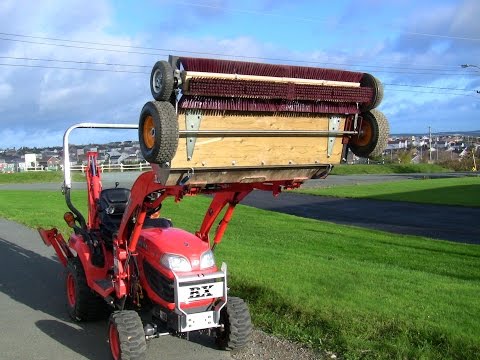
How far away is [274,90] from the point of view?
4.85 metres

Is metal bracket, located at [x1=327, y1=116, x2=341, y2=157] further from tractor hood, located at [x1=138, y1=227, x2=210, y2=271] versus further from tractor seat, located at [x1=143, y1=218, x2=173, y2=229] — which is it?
tractor seat, located at [x1=143, y1=218, x2=173, y2=229]

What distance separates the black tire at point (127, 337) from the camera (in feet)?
17.6

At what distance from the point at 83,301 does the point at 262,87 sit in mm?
3702

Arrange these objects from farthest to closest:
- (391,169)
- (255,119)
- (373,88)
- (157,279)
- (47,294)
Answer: (391,169) → (47,294) → (157,279) → (373,88) → (255,119)

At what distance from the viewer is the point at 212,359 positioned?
231 inches

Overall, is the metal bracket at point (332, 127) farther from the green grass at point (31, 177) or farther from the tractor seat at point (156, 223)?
the green grass at point (31, 177)

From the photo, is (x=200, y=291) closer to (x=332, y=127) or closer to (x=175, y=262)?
(x=175, y=262)

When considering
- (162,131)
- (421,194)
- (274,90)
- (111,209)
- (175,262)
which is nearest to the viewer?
→ (162,131)

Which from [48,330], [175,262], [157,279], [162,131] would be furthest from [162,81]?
[48,330]

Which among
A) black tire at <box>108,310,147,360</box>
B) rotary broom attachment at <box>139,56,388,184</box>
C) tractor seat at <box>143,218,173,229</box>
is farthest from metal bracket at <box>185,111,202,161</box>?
tractor seat at <box>143,218,173,229</box>

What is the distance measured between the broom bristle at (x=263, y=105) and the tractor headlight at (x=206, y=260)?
1670 mm

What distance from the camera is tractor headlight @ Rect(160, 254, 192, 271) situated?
559 centimetres

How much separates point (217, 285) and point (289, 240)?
361 inches

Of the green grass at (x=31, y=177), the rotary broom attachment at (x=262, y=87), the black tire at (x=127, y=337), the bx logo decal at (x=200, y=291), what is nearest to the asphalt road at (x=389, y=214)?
the rotary broom attachment at (x=262, y=87)
